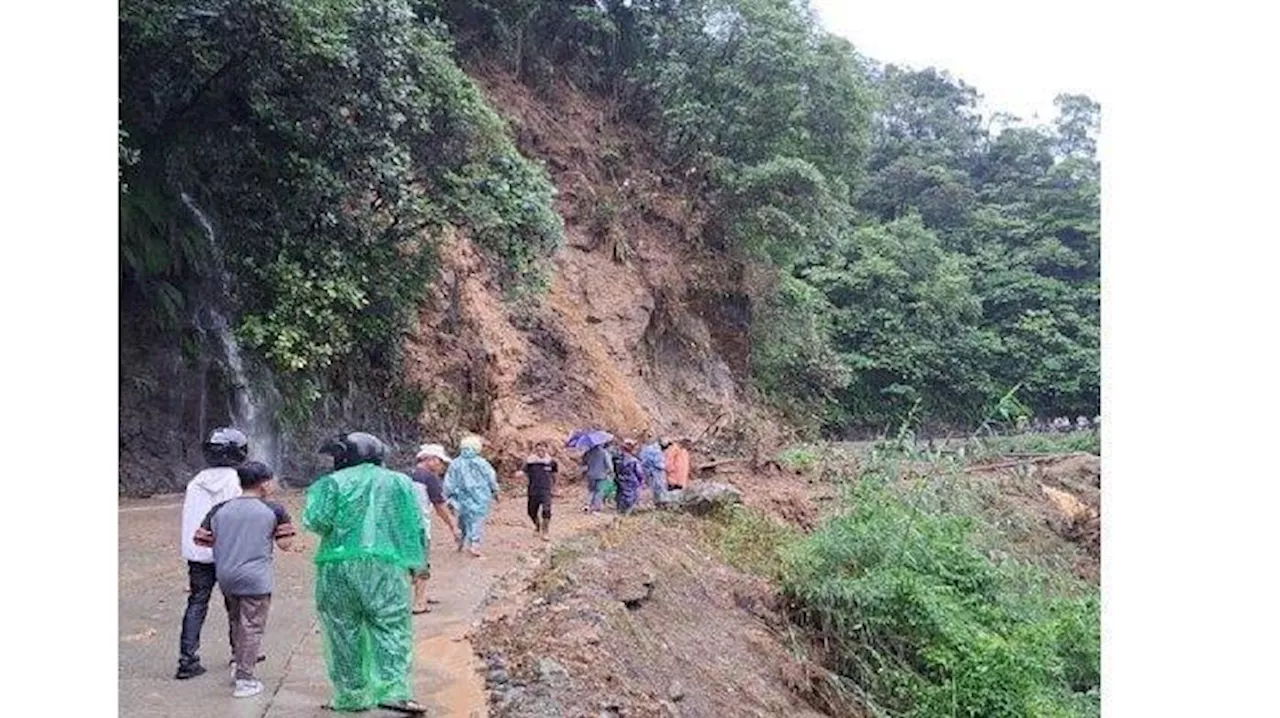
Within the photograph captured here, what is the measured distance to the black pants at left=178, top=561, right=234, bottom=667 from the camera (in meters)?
5.67

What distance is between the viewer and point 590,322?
22.6 m

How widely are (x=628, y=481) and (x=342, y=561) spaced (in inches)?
383

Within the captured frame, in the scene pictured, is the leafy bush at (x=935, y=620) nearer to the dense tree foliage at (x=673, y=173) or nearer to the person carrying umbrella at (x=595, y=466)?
the dense tree foliage at (x=673, y=173)

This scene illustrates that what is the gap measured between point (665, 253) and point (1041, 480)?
1026cm


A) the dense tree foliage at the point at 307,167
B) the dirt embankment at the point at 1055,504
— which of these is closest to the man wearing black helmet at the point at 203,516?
the dense tree foliage at the point at 307,167

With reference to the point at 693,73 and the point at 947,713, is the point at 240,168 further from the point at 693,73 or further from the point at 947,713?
the point at 693,73

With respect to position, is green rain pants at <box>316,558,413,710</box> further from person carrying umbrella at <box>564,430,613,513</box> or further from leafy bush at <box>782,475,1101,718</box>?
person carrying umbrella at <box>564,430,613,513</box>

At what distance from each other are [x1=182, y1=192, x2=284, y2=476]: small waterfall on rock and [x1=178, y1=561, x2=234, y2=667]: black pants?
9787mm

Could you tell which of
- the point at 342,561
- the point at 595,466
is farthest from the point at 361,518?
the point at 595,466

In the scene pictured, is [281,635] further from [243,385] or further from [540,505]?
[243,385]

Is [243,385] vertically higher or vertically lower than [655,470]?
higher

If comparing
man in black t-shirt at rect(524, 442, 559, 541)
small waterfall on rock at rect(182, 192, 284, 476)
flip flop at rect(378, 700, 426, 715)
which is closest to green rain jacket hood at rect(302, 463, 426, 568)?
flip flop at rect(378, 700, 426, 715)

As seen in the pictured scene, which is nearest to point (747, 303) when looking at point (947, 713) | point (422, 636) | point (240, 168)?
point (240, 168)

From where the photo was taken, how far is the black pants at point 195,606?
18.6ft
